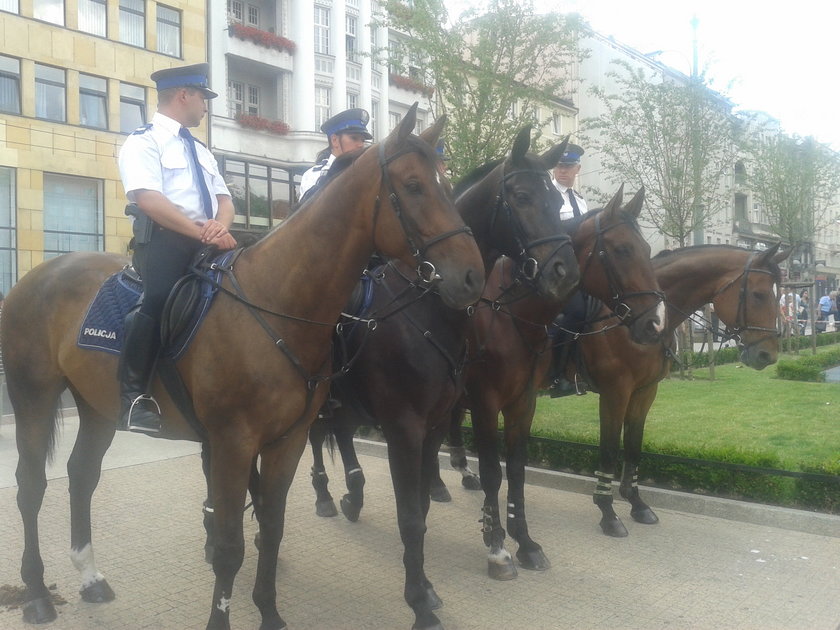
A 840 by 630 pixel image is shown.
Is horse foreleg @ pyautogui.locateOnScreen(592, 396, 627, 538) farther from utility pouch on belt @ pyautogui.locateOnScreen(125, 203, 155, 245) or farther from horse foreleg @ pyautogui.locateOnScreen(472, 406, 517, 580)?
utility pouch on belt @ pyautogui.locateOnScreen(125, 203, 155, 245)

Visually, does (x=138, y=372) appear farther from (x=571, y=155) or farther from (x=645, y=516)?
(x=645, y=516)

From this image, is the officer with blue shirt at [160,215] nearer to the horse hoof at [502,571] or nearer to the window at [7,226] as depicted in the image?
the horse hoof at [502,571]

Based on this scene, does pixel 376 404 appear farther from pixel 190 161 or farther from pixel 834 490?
pixel 834 490

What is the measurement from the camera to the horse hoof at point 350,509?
255 inches

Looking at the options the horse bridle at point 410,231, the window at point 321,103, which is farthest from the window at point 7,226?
the horse bridle at point 410,231

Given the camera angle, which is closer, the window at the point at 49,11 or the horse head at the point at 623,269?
the horse head at the point at 623,269

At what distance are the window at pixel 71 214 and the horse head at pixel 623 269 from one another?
66.0 feet

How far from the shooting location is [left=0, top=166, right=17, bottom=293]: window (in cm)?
2150

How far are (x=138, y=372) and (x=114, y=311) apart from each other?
0.50 metres

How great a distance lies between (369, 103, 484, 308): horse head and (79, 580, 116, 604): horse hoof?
9.54ft

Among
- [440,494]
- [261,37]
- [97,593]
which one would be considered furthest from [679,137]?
[261,37]

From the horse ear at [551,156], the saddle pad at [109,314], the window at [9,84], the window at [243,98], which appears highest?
the window at [243,98]

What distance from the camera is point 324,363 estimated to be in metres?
3.94

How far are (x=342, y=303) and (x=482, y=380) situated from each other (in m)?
1.75
